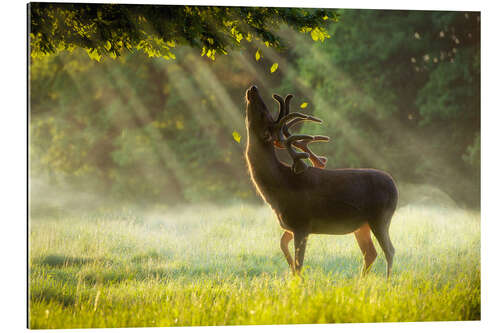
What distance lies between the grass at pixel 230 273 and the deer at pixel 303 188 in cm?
33

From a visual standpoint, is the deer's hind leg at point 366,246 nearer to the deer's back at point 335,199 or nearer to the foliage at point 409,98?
the deer's back at point 335,199

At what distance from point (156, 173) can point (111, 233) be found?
3.93 ft

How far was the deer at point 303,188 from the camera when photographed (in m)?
6.41

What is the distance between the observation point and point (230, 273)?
680cm

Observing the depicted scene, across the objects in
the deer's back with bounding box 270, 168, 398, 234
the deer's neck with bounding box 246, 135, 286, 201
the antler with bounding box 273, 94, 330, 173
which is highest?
the antler with bounding box 273, 94, 330, 173

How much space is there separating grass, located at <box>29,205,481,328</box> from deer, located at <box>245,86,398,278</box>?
33 cm

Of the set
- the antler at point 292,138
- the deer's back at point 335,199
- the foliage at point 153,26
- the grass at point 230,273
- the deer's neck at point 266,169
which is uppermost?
the foliage at point 153,26

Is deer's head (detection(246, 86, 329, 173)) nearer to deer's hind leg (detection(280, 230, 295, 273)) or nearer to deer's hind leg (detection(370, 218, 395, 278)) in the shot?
deer's hind leg (detection(280, 230, 295, 273))

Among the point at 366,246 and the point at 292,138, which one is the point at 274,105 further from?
the point at 366,246

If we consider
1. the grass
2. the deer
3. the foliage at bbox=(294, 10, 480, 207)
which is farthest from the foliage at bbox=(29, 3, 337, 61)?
the grass

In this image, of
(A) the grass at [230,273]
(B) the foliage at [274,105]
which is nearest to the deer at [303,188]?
(A) the grass at [230,273]

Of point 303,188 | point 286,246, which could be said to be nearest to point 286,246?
point 286,246

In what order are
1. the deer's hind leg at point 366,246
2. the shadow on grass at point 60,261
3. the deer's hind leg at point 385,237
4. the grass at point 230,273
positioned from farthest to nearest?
the deer's hind leg at point 366,246
the deer's hind leg at point 385,237
the shadow on grass at point 60,261
the grass at point 230,273

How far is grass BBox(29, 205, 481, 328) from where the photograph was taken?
246 inches
